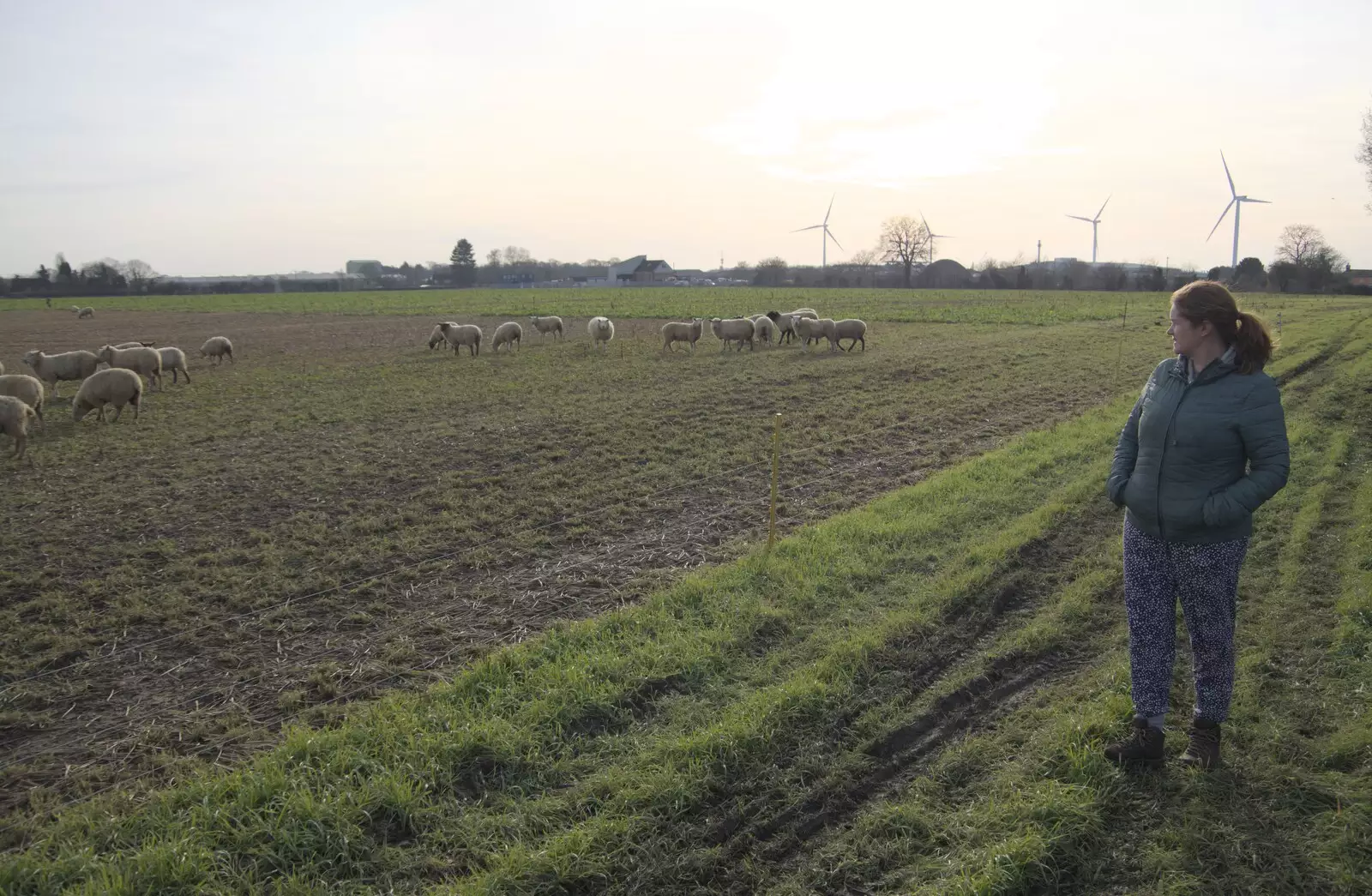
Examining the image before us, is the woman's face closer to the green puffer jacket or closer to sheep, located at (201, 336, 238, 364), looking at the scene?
the green puffer jacket

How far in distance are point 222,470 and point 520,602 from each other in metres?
7.54

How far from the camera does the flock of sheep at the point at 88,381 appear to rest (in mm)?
12930

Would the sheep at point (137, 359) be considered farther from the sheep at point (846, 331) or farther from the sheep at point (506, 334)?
the sheep at point (846, 331)

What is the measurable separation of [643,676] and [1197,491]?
3.57m

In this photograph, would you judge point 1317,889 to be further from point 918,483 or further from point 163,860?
point 918,483

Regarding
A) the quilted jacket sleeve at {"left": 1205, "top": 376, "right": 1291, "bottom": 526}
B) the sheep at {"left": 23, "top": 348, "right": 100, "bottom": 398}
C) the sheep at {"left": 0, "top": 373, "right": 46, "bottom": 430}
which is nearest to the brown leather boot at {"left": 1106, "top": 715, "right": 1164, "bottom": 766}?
the quilted jacket sleeve at {"left": 1205, "top": 376, "right": 1291, "bottom": 526}

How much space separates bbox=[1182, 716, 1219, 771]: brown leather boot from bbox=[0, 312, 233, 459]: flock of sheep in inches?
641

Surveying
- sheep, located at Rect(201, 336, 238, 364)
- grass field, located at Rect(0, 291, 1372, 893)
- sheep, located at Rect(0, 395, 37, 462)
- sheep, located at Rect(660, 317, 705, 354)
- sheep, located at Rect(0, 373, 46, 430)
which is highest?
sheep, located at Rect(660, 317, 705, 354)

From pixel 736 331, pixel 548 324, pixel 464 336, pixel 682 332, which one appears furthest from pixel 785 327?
pixel 464 336

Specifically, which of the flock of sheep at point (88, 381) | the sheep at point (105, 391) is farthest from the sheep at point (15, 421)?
the sheep at point (105, 391)

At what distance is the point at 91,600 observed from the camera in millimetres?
7289

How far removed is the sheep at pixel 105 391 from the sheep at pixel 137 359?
467 cm

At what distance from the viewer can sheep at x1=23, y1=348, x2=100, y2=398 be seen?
66.6ft

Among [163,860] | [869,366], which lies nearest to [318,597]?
[163,860]
